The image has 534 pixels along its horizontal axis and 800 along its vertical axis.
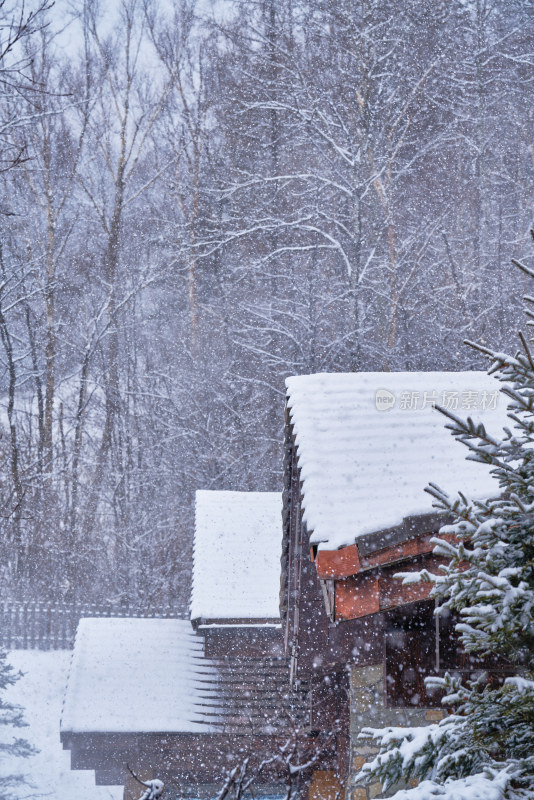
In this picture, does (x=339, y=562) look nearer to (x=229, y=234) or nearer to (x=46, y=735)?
(x=46, y=735)

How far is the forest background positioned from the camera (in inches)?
750

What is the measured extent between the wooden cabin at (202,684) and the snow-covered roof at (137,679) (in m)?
0.01

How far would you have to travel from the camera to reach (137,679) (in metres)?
9.62

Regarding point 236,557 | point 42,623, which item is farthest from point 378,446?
point 42,623

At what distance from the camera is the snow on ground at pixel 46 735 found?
1383 cm

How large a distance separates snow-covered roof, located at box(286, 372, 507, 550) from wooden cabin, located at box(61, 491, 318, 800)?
3.94 m

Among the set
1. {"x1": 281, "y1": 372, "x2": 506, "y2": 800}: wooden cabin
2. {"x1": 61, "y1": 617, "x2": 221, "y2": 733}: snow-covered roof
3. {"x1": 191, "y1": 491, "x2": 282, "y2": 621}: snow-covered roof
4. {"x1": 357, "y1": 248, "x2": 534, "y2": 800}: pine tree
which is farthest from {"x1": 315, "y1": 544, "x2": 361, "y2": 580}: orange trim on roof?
{"x1": 61, "y1": 617, "x2": 221, "y2": 733}: snow-covered roof

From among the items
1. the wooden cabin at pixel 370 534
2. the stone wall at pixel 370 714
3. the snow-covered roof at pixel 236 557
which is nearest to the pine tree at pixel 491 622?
the wooden cabin at pixel 370 534

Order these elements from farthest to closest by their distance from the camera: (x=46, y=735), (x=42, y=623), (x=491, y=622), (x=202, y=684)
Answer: (x=42, y=623) → (x=46, y=735) → (x=202, y=684) → (x=491, y=622)

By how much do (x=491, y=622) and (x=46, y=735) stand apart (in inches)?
556

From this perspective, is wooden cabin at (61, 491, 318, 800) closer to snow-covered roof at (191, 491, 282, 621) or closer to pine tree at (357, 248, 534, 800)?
snow-covered roof at (191, 491, 282, 621)

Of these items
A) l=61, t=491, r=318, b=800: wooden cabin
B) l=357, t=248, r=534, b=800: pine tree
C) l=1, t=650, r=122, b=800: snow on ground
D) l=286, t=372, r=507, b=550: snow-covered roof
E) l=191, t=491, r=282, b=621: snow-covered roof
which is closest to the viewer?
l=357, t=248, r=534, b=800: pine tree

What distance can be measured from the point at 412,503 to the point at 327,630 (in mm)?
1690

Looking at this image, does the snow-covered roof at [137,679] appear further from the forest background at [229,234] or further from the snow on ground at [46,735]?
the forest background at [229,234]
